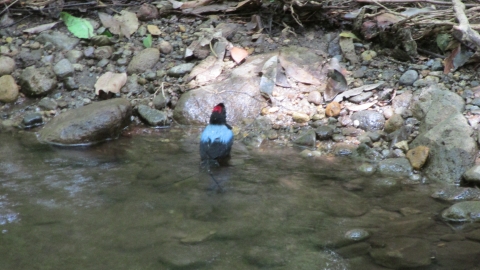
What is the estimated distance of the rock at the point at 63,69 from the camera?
727cm

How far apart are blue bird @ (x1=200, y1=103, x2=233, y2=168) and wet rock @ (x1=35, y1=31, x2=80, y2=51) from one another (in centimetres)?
324

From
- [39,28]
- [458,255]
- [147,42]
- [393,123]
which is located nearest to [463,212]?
[458,255]

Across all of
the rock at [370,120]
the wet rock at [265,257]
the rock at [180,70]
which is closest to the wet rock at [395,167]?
the rock at [370,120]

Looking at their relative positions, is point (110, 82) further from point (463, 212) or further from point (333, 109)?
point (463, 212)

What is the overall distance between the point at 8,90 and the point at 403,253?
5.66 m

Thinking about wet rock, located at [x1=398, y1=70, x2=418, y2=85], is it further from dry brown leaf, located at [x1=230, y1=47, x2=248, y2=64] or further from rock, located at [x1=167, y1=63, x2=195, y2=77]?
rock, located at [x1=167, y1=63, x2=195, y2=77]

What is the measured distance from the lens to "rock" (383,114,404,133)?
5.91m

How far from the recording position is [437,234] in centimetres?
397

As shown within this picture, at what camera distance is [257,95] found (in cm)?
681

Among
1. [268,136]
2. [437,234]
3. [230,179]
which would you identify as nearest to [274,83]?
[268,136]

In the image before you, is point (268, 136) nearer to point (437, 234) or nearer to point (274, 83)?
point (274, 83)

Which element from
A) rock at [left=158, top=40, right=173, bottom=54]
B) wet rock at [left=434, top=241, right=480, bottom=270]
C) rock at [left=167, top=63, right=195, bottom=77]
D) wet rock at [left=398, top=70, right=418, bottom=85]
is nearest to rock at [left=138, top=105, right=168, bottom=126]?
rock at [left=167, top=63, right=195, bottom=77]

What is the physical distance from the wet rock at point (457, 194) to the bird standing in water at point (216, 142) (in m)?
2.17

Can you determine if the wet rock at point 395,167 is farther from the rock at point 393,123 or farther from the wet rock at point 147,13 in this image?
the wet rock at point 147,13
